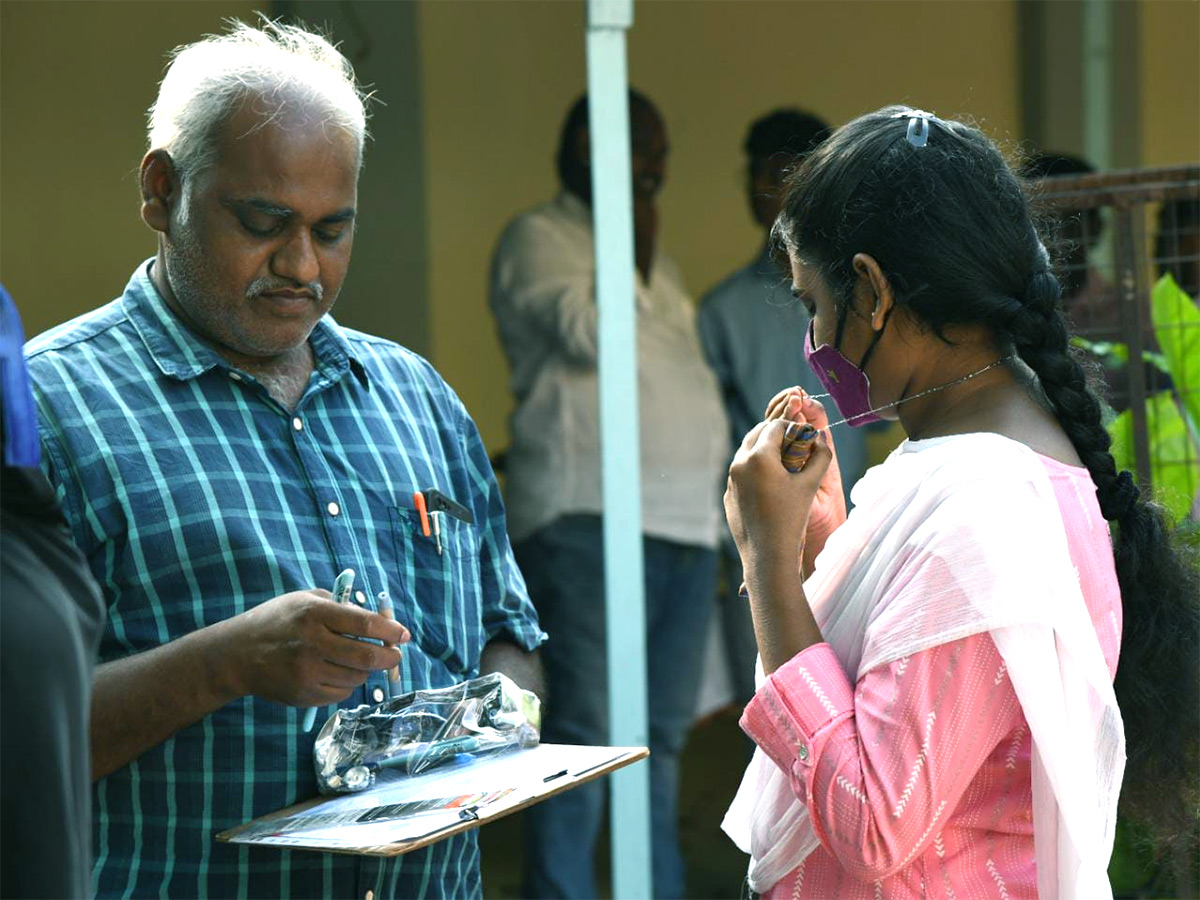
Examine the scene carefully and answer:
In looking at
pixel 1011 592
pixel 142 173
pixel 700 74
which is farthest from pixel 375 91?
pixel 1011 592

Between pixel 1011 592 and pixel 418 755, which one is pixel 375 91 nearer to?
pixel 418 755

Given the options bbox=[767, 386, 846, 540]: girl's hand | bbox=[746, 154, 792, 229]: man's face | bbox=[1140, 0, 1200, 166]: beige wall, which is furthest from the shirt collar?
bbox=[1140, 0, 1200, 166]: beige wall

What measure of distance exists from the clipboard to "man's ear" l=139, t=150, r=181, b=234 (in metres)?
0.77

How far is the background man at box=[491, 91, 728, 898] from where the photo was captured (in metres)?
4.09

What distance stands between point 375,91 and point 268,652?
10.9 ft

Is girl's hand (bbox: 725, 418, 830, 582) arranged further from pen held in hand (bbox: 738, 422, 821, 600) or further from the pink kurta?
the pink kurta

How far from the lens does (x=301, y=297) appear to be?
6.45 ft

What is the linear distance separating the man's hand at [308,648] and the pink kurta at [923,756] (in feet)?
1.34

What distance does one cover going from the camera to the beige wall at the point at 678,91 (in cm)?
515

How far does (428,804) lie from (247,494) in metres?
0.45

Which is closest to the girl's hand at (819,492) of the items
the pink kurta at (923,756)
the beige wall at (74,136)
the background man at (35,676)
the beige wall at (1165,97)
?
the pink kurta at (923,756)

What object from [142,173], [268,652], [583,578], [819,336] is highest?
[142,173]

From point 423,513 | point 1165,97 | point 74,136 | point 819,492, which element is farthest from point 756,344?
point 423,513

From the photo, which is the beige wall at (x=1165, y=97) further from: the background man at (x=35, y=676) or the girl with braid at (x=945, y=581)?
the background man at (x=35, y=676)
